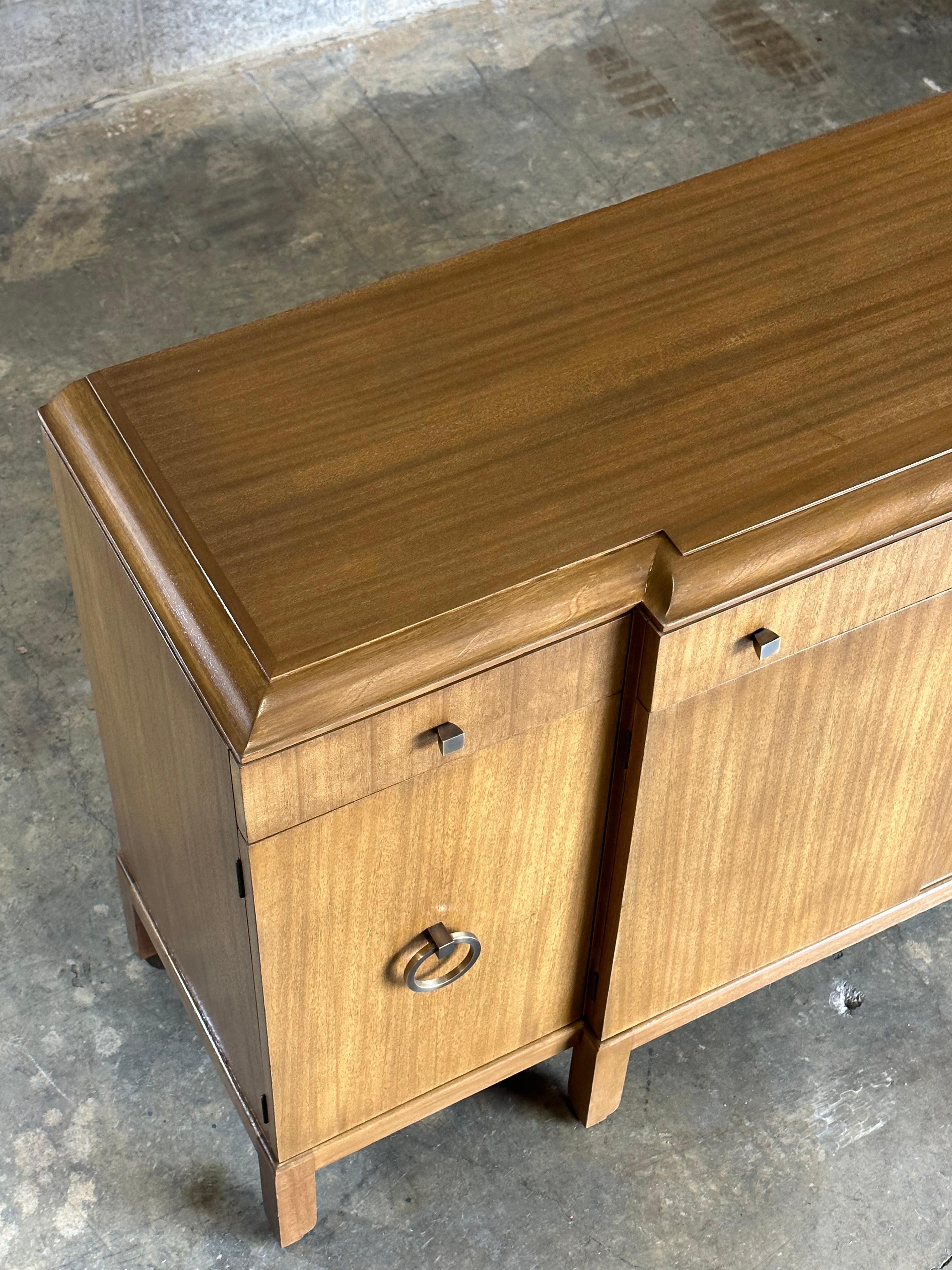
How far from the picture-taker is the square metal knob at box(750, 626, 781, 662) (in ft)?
4.81

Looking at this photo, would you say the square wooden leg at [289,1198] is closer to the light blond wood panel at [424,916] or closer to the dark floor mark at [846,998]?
the light blond wood panel at [424,916]

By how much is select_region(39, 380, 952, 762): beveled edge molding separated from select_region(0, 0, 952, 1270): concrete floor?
0.94 meters

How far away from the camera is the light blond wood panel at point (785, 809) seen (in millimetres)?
1577

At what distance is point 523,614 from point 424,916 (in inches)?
16.1

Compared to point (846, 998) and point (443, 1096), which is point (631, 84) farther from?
point (443, 1096)

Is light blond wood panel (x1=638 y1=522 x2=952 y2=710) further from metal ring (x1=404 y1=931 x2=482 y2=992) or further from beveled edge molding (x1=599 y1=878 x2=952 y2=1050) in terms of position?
beveled edge molding (x1=599 y1=878 x2=952 y2=1050)

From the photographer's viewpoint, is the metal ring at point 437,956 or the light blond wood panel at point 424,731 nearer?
the light blond wood panel at point 424,731

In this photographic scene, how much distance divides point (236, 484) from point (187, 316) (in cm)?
183

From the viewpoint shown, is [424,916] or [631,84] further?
[631,84]

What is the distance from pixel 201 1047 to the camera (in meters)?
2.13

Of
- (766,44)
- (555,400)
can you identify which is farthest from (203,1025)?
(766,44)

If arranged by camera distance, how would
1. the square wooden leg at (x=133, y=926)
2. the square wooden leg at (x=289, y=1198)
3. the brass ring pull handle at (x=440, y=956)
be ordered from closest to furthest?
the brass ring pull handle at (x=440, y=956) < the square wooden leg at (x=289, y=1198) < the square wooden leg at (x=133, y=926)

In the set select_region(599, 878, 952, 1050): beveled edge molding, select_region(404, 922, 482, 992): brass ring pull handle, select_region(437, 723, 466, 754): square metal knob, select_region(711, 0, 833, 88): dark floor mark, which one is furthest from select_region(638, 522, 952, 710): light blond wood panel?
select_region(711, 0, 833, 88): dark floor mark

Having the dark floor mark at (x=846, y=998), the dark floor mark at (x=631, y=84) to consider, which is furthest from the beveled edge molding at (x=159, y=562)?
the dark floor mark at (x=631, y=84)
